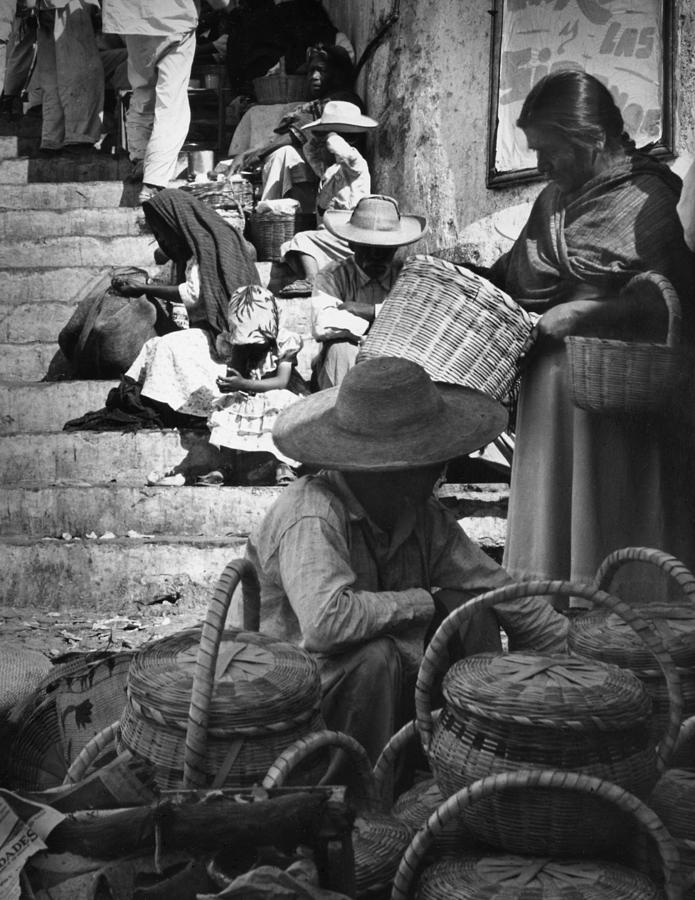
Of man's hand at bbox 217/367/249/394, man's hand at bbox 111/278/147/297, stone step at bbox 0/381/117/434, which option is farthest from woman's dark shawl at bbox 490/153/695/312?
man's hand at bbox 111/278/147/297

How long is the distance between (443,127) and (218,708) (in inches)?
278

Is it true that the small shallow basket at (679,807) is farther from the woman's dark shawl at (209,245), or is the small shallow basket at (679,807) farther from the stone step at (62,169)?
the stone step at (62,169)

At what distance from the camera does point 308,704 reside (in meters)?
2.55

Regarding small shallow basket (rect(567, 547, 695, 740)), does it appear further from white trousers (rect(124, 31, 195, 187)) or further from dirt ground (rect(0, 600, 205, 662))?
white trousers (rect(124, 31, 195, 187))

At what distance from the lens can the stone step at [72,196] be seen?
10203 millimetres

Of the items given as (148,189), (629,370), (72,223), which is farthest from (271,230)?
(629,370)

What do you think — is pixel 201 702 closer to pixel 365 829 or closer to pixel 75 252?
pixel 365 829

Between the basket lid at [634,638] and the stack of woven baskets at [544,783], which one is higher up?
the basket lid at [634,638]

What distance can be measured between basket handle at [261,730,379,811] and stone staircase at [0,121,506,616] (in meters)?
3.28

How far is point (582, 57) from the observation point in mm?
7332

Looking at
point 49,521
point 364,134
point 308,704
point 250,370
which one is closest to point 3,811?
point 308,704

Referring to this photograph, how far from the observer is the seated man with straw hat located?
669cm

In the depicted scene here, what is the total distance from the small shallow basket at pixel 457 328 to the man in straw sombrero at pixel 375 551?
0.66 metres

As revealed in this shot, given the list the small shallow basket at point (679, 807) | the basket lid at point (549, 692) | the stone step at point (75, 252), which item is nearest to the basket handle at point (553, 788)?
the basket lid at point (549, 692)
